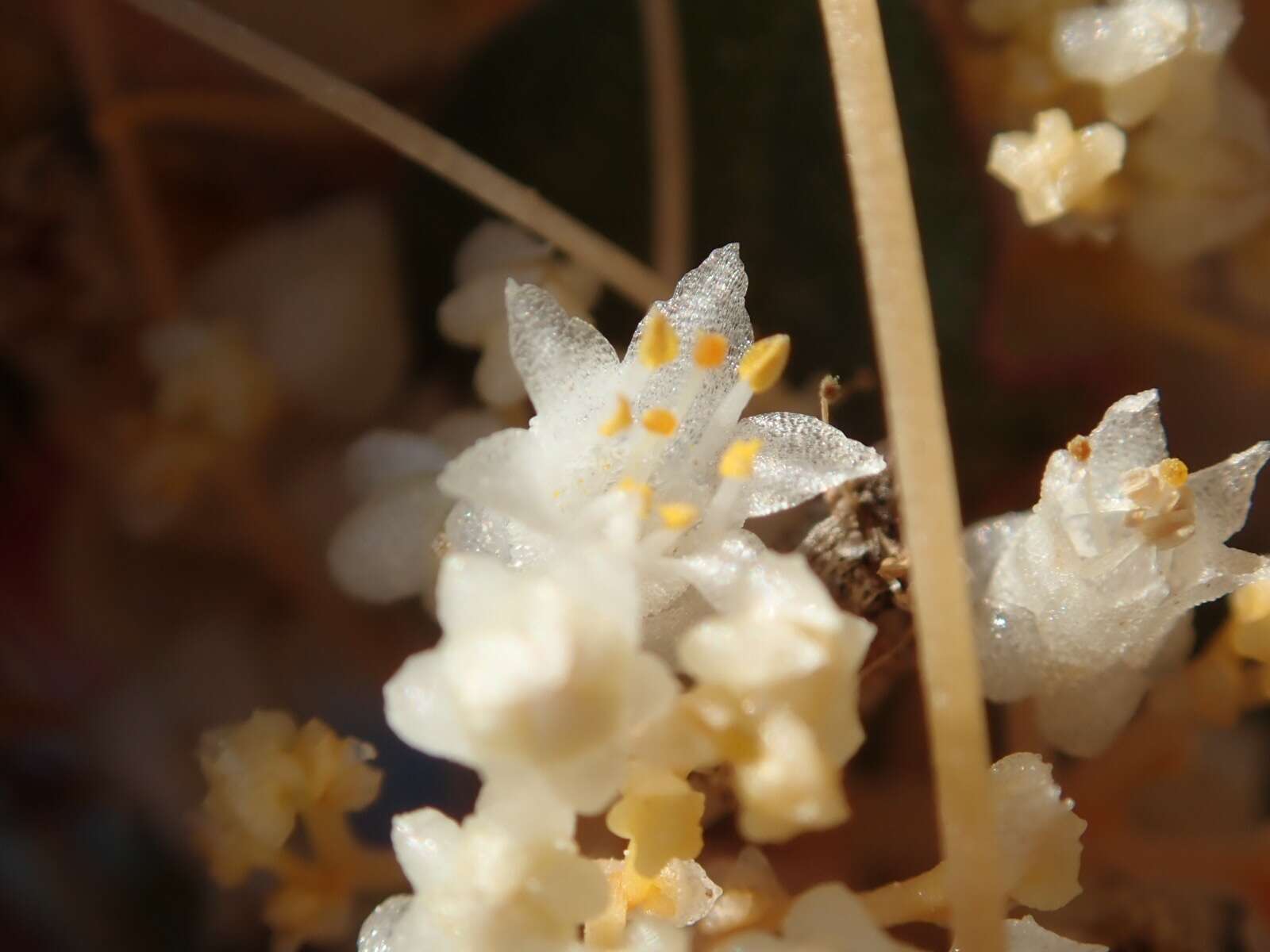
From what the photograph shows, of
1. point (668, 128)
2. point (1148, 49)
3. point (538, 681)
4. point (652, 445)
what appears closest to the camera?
point (538, 681)

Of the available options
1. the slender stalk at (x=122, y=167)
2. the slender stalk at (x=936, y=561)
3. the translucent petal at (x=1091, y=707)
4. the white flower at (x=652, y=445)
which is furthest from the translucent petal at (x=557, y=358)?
the slender stalk at (x=122, y=167)

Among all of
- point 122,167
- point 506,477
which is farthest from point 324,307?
point 506,477

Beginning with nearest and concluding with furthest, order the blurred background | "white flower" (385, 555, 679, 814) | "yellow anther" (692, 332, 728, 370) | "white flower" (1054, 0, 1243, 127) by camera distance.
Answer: "white flower" (385, 555, 679, 814), "yellow anther" (692, 332, 728, 370), "white flower" (1054, 0, 1243, 127), the blurred background

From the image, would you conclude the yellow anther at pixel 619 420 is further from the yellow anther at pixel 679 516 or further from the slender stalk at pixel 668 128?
the slender stalk at pixel 668 128

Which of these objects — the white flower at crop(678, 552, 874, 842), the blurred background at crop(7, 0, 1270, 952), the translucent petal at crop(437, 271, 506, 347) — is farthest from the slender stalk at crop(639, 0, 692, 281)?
the white flower at crop(678, 552, 874, 842)

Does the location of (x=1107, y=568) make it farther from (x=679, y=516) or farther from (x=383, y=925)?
(x=383, y=925)

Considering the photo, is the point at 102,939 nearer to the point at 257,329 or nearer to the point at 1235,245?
the point at 257,329

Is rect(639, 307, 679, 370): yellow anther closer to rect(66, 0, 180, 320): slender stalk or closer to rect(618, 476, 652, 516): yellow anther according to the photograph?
rect(618, 476, 652, 516): yellow anther
